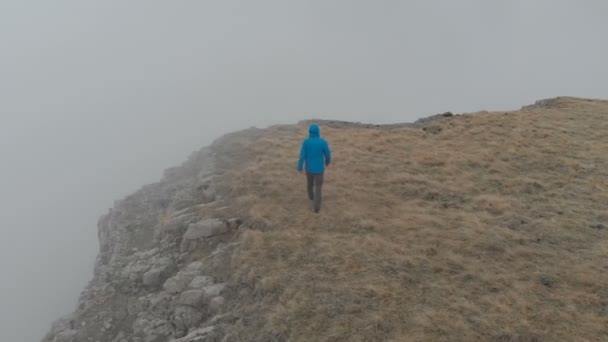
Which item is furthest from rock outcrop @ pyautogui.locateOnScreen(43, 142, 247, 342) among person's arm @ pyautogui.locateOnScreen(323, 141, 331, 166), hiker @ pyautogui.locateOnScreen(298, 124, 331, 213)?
person's arm @ pyautogui.locateOnScreen(323, 141, 331, 166)

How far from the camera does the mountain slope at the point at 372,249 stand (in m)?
11.6

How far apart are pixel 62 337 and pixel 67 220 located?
111781 millimetres

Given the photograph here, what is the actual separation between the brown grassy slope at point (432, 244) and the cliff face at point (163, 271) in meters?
0.96

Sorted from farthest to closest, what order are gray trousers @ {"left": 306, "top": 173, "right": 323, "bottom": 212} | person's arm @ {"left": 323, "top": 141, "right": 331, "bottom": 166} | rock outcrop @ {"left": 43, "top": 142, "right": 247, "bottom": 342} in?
1. gray trousers @ {"left": 306, "top": 173, "right": 323, "bottom": 212}
2. person's arm @ {"left": 323, "top": 141, "right": 331, "bottom": 166}
3. rock outcrop @ {"left": 43, "top": 142, "right": 247, "bottom": 342}

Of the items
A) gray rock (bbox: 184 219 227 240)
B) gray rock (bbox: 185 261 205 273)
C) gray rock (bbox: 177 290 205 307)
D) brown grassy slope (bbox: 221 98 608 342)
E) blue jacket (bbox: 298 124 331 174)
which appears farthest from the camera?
gray rock (bbox: 184 219 227 240)

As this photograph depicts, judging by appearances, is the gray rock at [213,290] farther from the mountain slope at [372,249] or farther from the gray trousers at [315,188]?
the gray trousers at [315,188]

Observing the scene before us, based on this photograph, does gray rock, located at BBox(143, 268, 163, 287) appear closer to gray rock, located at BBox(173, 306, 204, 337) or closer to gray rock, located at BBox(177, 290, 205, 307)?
gray rock, located at BBox(177, 290, 205, 307)

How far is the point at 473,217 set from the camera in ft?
51.7

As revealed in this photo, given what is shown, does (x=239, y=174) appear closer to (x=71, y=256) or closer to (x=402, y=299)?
(x=402, y=299)

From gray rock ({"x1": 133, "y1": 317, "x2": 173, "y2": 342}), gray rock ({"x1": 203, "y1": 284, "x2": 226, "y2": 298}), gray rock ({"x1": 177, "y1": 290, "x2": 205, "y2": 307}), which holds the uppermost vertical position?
gray rock ({"x1": 203, "y1": 284, "x2": 226, "y2": 298})

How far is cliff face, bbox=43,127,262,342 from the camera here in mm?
13610

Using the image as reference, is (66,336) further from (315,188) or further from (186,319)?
(315,188)

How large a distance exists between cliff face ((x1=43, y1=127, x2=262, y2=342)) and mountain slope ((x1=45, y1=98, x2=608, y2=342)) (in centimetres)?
6

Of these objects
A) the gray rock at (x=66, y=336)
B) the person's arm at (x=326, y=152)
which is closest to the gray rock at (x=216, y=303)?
the gray rock at (x=66, y=336)
